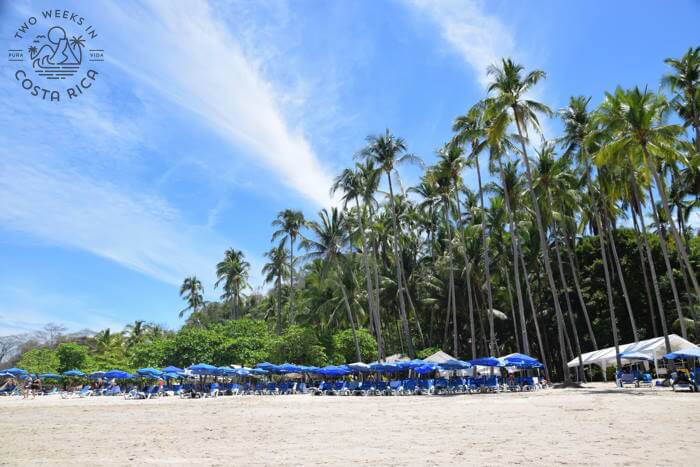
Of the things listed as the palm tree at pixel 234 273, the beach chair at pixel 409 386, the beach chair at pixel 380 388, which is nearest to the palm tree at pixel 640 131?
the beach chair at pixel 409 386

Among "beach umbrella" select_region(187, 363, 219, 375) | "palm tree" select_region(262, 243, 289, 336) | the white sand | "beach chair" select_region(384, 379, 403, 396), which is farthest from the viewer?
"palm tree" select_region(262, 243, 289, 336)

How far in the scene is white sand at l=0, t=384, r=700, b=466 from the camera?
8.13 m

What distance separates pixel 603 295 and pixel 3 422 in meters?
39.8

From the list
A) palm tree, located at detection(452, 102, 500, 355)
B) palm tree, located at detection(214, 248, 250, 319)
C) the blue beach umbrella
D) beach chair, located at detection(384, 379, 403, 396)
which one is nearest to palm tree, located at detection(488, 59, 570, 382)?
palm tree, located at detection(452, 102, 500, 355)

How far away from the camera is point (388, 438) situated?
10414 mm

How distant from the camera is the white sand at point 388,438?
813cm

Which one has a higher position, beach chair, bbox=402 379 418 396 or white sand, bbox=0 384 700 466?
beach chair, bbox=402 379 418 396

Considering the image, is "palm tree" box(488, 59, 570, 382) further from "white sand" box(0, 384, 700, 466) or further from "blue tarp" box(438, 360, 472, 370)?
"white sand" box(0, 384, 700, 466)


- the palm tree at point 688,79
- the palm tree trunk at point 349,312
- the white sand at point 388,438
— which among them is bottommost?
the white sand at point 388,438

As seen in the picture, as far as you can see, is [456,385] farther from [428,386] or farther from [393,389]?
[393,389]

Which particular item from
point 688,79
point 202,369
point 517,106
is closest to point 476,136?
point 517,106

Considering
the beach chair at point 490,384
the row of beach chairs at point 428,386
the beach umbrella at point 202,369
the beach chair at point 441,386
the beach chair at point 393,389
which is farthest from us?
the beach umbrella at point 202,369

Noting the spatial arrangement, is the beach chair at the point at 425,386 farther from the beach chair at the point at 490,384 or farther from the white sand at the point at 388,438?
the white sand at the point at 388,438

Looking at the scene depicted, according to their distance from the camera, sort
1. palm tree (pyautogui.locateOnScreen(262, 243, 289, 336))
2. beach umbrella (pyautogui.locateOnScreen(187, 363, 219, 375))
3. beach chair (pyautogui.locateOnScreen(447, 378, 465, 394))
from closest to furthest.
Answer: beach chair (pyautogui.locateOnScreen(447, 378, 465, 394))
beach umbrella (pyautogui.locateOnScreen(187, 363, 219, 375))
palm tree (pyautogui.locateOnScreen(262, 243, 289, 336))
